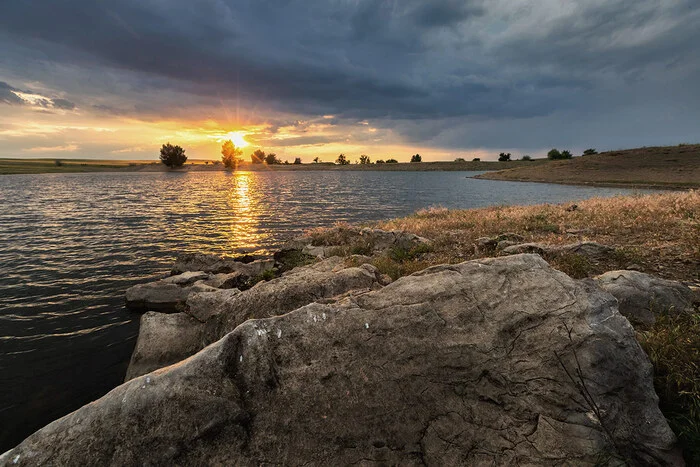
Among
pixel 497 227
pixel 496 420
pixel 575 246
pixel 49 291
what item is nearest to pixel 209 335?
pixel 496 420

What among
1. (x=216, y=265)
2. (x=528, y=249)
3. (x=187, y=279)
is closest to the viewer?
(x=528, y=249)

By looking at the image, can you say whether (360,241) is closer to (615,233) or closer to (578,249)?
Result: (578,249)

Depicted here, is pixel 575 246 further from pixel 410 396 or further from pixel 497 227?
pixel 410 396

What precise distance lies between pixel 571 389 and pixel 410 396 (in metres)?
2.21

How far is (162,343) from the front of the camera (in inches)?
346

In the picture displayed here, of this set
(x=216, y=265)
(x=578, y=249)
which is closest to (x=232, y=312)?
(x=216, y=265)

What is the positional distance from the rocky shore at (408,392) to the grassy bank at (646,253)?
1.64 ft

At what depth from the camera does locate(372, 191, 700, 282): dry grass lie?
1022 cm

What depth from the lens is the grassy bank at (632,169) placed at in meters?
73.1

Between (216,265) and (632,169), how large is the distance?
352 ft

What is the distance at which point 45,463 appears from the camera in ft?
13.6

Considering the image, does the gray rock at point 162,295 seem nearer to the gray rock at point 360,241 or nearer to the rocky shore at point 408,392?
the gray rock at point 360,241

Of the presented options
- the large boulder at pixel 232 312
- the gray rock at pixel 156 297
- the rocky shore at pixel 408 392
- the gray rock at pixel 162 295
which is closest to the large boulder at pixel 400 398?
the rocky shore at pixel 408 392

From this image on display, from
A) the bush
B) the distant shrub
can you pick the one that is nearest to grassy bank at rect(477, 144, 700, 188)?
the distant shrub
